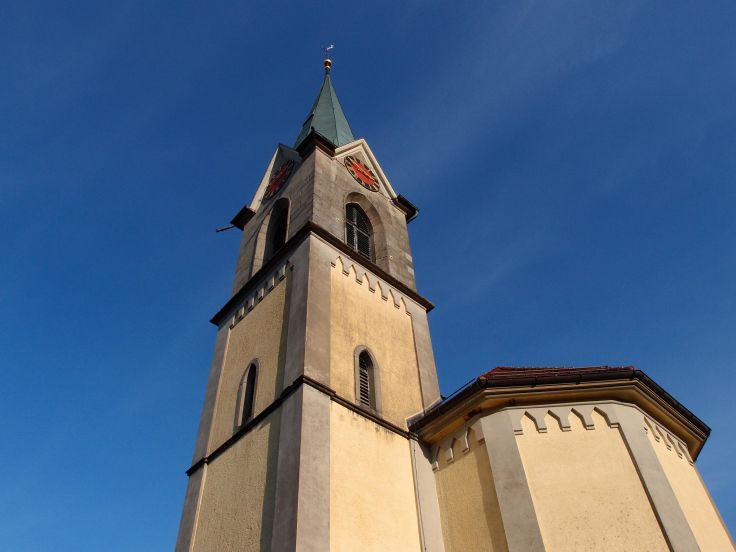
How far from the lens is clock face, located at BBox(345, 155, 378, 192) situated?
19.9 meters

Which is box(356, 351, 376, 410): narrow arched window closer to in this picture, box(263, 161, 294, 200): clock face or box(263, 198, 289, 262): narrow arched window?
box(263, 198, 289, 262): narrow arched window

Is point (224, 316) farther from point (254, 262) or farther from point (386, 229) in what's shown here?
point (386, 229)

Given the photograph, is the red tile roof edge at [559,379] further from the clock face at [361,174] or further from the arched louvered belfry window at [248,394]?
the clock face at [361,174]

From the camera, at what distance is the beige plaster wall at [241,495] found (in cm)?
1071

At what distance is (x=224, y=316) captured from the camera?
670 inches

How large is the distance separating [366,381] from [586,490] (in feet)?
15.9

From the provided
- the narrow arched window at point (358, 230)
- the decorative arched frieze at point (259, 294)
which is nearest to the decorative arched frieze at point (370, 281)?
the decorative arched frieze at point (259, 294)

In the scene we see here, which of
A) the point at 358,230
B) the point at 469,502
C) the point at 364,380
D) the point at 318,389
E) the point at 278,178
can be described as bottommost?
the point at 469,502

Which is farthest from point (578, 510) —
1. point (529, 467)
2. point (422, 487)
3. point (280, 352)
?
point (280, 352)

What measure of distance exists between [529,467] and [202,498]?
6.42 metres

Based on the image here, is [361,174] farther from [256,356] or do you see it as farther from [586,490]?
[586,490]

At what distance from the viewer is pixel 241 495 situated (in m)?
11.5

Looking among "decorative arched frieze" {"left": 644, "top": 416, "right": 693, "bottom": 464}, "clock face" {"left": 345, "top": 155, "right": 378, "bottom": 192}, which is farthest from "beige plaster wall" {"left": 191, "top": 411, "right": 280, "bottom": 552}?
"clock face" {"left": 345, "top": 155, "right": 378, "bottom": 192}

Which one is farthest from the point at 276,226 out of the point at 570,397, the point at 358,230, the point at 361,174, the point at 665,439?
the point at 665,439
